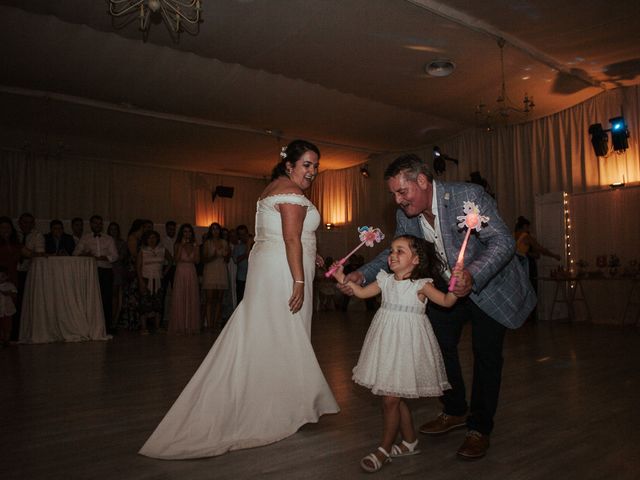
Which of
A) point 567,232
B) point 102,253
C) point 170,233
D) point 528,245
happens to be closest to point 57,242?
point 102,253

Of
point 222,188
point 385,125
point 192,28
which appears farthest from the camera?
point 222,188

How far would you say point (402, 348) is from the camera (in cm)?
220

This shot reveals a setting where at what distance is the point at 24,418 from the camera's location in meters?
2.97

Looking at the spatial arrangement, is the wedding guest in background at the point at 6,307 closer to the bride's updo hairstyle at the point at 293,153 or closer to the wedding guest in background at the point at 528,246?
the bride's updo hairstyle at the point at 293,153

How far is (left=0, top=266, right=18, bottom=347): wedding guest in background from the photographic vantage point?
6.11 meters

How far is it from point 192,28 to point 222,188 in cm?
906

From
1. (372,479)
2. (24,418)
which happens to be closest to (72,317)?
(24,418)

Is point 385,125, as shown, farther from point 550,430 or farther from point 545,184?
point 550,430

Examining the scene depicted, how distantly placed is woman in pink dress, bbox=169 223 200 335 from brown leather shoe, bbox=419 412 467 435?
17.3 feet

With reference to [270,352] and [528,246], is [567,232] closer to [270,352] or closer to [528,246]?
[528,246]

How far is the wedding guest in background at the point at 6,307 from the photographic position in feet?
20.1

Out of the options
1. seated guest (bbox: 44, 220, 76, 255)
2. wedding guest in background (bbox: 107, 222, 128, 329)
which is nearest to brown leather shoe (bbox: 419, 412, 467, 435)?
seated guest (bbox: 44, 220, 76, 255)

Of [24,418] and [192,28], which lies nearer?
[24,418]

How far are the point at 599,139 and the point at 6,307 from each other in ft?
29.4
